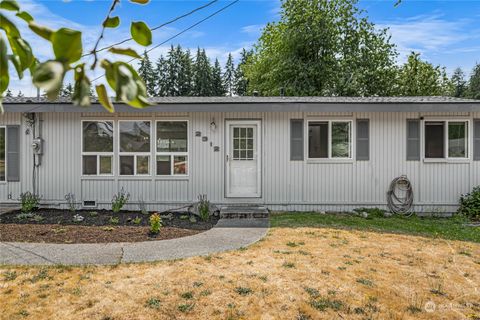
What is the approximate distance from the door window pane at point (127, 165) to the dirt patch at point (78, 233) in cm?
214

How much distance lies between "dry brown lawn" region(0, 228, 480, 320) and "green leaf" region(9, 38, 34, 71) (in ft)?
9.92

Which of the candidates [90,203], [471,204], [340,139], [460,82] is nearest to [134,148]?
[90,203]

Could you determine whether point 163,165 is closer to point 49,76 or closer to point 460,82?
point 49,76

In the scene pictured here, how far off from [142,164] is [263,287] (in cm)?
565

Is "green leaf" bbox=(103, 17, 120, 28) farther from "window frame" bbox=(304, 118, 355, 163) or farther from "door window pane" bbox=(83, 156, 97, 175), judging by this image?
"door window pane" bbox=(83, 156, 97, 175)

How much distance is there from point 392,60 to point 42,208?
77.2 ft

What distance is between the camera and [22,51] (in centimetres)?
54

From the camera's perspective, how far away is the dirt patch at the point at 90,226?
5.86m

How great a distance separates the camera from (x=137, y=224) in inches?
275

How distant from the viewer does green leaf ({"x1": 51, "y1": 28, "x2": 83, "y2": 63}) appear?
0.44 m

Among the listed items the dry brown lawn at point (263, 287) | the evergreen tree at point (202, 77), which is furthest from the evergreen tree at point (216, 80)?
the dry brown lawn at point (263, 287)

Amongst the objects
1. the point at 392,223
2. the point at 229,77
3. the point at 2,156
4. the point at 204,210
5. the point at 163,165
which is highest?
the point at 229,77

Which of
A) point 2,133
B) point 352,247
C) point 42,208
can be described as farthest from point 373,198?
point 2,133

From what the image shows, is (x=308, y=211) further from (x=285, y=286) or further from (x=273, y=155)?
(x=285, y=286)
